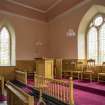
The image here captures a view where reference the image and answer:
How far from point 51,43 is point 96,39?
11.5 feet

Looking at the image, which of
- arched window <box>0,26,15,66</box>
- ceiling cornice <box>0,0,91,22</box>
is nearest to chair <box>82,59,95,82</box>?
ceiling cornice <box>0,0,91,22</box>

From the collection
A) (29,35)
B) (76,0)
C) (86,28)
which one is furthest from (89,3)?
(29,35)

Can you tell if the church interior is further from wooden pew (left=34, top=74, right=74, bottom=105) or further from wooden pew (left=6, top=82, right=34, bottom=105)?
wooden pew (left=6, top=82, right=34, bottom=105)

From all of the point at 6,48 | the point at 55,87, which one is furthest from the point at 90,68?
the point at 6,48

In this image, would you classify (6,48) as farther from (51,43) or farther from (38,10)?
(38,10)

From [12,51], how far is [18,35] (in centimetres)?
101

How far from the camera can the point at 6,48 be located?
12906mm

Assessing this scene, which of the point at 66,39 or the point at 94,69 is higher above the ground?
the point at 66,39

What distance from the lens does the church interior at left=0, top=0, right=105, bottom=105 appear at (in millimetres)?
8733

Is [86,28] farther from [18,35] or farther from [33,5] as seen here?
[18,35]

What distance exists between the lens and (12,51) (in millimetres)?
12742

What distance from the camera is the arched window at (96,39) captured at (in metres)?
10.0

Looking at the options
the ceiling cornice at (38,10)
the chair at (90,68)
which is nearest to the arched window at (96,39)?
the chair at (90,68)

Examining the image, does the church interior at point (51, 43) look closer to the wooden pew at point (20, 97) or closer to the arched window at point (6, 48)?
the arched window at point (6, 48)
